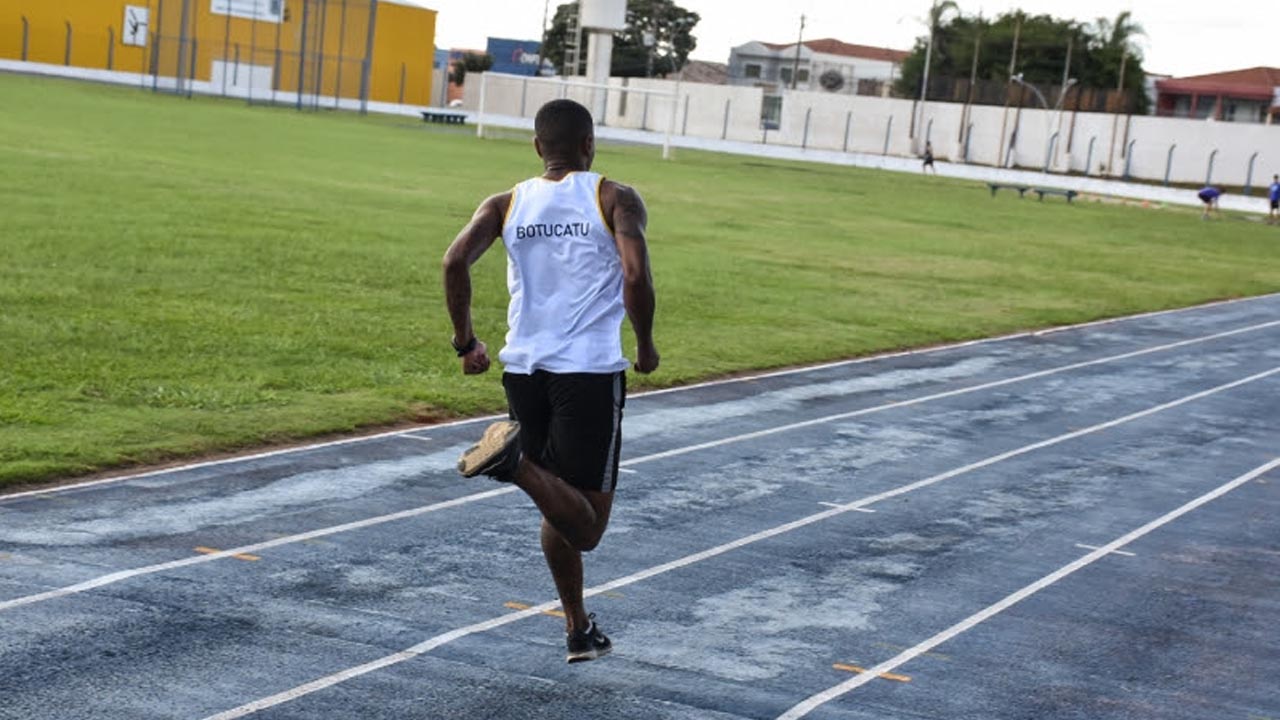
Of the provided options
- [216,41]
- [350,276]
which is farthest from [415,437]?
[216,41]

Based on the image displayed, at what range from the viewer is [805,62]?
145375mm

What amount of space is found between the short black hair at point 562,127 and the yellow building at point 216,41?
70.1m

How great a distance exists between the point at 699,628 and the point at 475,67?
133m

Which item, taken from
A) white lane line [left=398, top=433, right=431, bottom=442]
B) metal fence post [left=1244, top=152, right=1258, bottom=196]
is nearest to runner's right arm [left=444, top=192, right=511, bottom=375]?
white lane line [left=398, top=433, right=431, bottom=442]

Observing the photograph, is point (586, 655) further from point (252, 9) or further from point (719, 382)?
point (252, 9)

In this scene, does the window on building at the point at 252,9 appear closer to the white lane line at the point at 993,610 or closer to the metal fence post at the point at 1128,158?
the metal fence post at the point at 1128,158

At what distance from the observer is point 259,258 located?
20.7 metres

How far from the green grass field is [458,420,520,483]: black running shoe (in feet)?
14.5

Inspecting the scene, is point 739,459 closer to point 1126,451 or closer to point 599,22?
point 1126,451

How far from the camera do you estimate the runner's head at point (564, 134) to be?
6531 mm

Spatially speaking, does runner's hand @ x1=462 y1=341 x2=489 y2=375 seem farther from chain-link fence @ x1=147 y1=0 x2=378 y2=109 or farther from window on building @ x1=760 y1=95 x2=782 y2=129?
window on building @ x1=760 y1=95 x2=782 y2=129

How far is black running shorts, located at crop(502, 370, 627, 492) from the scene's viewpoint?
6.43 m

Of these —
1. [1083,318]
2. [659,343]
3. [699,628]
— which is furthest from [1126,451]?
[1083,318]

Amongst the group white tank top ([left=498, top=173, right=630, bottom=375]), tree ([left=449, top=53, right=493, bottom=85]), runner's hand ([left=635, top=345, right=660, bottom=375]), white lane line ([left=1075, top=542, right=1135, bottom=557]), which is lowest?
white lane line ([left=1075, top=542, right=1135, bottom=557])
